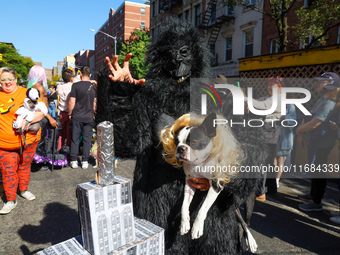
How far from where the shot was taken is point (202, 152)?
1274mm

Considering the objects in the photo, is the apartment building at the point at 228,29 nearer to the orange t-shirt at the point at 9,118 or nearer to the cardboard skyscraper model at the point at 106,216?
the orange t-shirt at the point at 9,118

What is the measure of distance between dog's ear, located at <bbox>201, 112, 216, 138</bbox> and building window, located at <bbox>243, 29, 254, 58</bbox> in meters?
16.9

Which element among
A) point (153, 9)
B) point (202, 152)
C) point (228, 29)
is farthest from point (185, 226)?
point (153, 9)

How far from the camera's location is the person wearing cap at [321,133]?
392 centimetres

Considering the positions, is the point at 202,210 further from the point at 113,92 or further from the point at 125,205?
the point at 113,92

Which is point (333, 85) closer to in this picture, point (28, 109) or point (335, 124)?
point (335, 124)

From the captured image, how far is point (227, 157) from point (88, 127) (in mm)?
4987

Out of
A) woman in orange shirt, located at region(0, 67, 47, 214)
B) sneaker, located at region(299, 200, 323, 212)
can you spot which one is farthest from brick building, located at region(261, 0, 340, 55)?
woman in orange shirt, located at region(0, 67, 47, 214)

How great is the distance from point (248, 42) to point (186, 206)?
1746 cm

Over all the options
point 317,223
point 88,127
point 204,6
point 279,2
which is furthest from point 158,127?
point 204,6

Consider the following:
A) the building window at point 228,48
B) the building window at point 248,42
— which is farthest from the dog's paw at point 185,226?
the building window at point 228,48

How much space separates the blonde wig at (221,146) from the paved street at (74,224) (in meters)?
2.25

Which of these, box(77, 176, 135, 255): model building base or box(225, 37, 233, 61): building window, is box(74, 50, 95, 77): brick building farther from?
box(77, 176, 135, 255): model building base

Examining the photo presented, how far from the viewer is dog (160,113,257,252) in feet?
4.11
